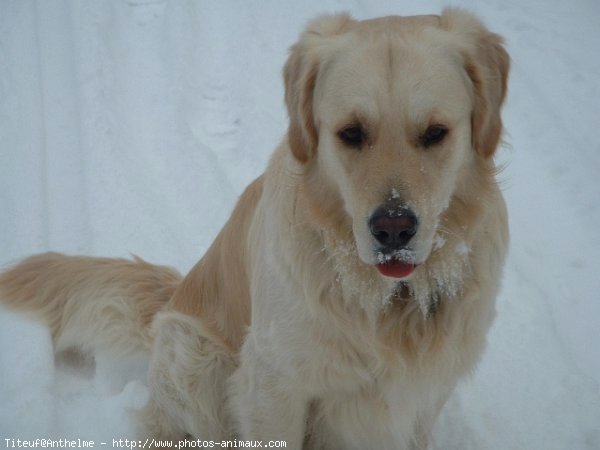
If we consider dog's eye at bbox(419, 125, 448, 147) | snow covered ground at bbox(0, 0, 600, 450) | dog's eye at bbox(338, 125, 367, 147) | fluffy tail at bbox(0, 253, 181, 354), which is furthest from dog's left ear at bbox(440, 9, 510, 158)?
fluffy tail at bbox(0, 253, 181, 354)

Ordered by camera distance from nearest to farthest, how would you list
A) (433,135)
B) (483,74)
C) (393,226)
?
(393,226)
(433,135)
(483,74)

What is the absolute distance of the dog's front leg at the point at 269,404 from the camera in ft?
7.91

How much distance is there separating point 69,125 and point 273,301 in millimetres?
3290

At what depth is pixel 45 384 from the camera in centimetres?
320

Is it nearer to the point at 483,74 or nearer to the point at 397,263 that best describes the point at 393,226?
the point at 397,263

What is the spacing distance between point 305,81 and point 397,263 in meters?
0.80

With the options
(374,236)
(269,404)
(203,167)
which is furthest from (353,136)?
(203,167)

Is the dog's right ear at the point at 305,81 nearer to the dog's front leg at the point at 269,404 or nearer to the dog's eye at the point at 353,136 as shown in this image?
the dog's eye at the point at 353,136

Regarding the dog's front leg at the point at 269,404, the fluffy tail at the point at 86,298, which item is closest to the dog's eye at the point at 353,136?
the dog's front leg at the point at 269,404

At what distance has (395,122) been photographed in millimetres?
2000

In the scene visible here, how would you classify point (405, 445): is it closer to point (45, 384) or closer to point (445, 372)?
point (445, 372)

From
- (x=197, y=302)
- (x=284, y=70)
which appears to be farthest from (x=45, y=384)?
(x=284, y=70)

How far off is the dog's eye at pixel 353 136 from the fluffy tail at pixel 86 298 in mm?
1728

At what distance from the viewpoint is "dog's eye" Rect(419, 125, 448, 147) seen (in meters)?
2.04
